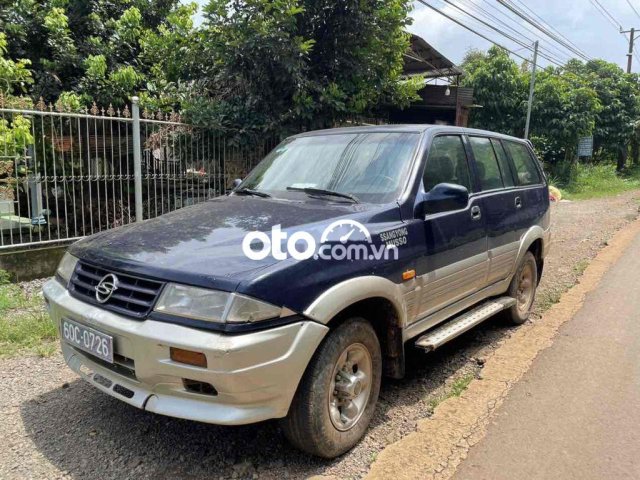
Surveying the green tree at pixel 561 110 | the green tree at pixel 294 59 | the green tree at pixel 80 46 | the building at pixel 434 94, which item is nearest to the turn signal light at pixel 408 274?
the green tree at pixel 294 59

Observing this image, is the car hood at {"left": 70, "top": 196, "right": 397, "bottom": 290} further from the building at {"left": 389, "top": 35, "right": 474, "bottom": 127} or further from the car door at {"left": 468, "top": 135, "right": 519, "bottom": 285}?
the building at {"left": 389, "top": 35, "right": 474, "bottom": 127}

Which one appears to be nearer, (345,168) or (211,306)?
(211,306)

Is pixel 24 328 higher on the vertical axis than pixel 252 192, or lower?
lower

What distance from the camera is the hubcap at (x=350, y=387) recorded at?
2.72m

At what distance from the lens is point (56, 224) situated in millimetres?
6160

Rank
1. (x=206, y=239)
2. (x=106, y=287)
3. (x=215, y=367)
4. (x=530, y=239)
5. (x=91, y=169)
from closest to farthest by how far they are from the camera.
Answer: (x=215, y=367)
(x=106, y=287)
(x=206, y=239)
(x=530, y=239)
(x=91, y=169)

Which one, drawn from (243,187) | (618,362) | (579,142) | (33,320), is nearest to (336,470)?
(243,187)

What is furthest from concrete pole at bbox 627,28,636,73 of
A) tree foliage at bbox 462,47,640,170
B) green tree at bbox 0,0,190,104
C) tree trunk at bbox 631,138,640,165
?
green tree at bbox 0,0,190,104

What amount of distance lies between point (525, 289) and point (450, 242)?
2090 millimetres

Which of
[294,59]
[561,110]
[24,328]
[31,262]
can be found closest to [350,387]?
[24,328]

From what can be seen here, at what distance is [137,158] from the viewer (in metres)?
6.48

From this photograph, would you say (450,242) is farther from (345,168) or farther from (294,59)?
(294,59)

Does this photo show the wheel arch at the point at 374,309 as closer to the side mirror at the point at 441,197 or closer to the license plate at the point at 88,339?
the side mirror at the point at 441,197

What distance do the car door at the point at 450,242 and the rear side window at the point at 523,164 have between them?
1098mm
